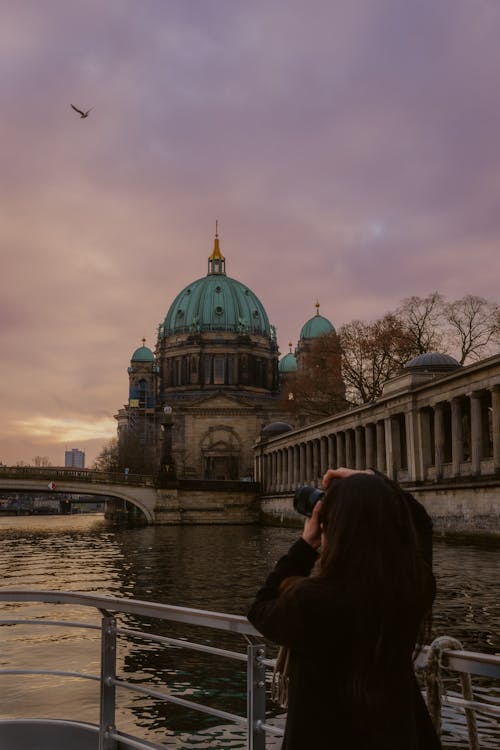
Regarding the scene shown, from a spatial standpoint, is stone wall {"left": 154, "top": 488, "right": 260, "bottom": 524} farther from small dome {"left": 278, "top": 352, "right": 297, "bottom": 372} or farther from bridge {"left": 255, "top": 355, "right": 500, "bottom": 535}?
small dome {"left": 278, "top": 352, "right": 297, "bottom": 372}

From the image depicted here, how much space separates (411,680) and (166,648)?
1051cm

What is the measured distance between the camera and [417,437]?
42.1 metres

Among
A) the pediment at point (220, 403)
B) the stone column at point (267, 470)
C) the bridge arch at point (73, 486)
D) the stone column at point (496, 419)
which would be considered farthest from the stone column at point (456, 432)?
the pediment at point (220, 403)

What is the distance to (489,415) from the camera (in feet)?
152

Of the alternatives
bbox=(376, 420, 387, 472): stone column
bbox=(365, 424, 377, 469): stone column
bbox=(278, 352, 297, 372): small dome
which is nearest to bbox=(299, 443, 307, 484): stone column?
bbox=(365, 424, 377, 469): stone column

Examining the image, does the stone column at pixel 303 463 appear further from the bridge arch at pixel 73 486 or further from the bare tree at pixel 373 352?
the bridge arch at pixel 73 486

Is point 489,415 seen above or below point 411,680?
above

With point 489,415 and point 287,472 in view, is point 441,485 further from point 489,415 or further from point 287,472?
point 287,472

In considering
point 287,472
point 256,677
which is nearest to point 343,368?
point 287,472

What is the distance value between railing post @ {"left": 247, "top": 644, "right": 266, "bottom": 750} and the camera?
101 centimetres

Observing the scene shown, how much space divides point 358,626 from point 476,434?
34782 mm

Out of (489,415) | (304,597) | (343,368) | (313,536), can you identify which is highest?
(343,368)

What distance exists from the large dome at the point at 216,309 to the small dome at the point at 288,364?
988 centimetres

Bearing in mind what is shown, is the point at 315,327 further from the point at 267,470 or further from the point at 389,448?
the point at 389,448
